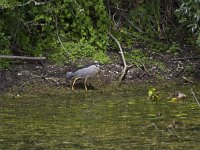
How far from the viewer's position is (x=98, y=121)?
33.8 ft

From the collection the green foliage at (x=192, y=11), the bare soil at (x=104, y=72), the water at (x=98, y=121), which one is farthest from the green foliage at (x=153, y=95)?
the green foliage at (x=192, y=11)

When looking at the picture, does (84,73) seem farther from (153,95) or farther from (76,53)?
(153,95)

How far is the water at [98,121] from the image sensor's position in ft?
29.0

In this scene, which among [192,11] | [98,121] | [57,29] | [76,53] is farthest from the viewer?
[57,29]

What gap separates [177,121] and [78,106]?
2109mm

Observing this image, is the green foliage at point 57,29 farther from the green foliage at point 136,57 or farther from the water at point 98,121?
the water at point 98,121

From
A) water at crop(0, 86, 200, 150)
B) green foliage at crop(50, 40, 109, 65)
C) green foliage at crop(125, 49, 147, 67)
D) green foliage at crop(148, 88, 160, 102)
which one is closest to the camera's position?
water at crop(0, 86, 200, 150)

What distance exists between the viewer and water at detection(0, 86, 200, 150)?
884 cm

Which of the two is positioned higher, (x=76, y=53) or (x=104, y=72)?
(x=76, y=53)

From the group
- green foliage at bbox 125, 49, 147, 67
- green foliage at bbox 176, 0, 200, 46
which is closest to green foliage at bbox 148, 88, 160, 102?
green foliage at bbox 176, 0, 200, 46

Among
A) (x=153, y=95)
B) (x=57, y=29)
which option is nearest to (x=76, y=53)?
(x=57, y=29)

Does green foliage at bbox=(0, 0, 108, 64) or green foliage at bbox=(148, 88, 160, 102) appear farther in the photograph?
green foliage at bbox=(0, 0, 108, 64)

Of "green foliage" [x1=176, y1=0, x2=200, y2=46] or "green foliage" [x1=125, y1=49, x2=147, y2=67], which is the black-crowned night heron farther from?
"green foliage" [x1=176, y1=0, x2=200, y2=46]

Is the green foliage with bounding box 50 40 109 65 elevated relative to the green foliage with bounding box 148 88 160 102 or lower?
lower
